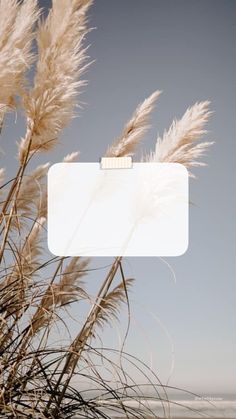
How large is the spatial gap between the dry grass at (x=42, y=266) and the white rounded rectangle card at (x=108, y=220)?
1.01 ft

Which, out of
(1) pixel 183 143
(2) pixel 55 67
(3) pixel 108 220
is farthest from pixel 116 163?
(2) pixel 55 67

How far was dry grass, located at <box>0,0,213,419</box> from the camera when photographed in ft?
5.30

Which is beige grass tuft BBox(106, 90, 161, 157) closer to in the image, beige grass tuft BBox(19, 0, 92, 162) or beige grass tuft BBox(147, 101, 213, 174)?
beige grass tuft BBox(147, 101, 213, 174)

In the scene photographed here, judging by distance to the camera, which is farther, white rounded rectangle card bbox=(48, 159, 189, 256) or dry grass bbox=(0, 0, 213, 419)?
white rounded rectangle card bbox=(48, 159, 189, 256)

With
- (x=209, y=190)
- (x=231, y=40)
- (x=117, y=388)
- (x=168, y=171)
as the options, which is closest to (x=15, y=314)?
(x=117, y=388)

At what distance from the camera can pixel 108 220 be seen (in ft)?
7.47

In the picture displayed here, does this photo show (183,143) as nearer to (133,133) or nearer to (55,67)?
(133,133)

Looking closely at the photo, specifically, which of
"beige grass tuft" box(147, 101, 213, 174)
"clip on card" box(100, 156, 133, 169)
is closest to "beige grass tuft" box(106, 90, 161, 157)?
"beige grass tuft" box(147, 101, 213, 174)

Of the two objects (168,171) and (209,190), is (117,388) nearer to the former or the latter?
(168,171)

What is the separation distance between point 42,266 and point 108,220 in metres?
0.54

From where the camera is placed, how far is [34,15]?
1749mm

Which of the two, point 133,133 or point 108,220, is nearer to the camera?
point 133,133

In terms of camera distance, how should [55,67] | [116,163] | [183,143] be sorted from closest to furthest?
1. [55,67]
2. [183,143]
3. [116,163]

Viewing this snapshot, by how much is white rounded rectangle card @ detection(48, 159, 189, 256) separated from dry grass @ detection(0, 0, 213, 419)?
1.01 ft
